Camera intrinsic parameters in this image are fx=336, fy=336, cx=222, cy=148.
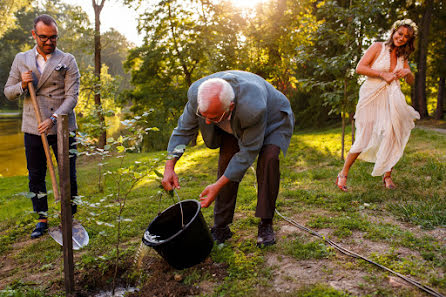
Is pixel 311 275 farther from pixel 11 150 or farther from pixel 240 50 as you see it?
pixel 11 150

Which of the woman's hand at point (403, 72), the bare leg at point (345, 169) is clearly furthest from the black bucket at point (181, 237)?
the woman's hand at point (403, 72)

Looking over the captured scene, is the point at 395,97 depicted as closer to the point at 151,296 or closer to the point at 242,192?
the point at 242,192

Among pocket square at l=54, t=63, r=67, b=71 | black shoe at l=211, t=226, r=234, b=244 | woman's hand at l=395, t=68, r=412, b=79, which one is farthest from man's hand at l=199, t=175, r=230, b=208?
woman's hand at l=395, t=68, r=412, b=79

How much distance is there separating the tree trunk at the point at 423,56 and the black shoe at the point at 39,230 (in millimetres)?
14358

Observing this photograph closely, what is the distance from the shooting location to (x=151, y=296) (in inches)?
95.6

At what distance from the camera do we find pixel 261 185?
291 cm

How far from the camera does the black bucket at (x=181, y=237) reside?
2.50 meters

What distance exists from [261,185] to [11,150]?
2326 cm

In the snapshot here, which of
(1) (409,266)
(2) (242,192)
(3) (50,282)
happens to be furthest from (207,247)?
(2) (242,192)

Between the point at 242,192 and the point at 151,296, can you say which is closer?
the point at 151,296

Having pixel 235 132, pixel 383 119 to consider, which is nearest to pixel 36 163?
pixel 235 132

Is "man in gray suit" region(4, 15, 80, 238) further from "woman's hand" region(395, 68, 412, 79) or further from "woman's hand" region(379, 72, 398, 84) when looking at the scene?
"woman's hand" region(395, 68, 412, 79)

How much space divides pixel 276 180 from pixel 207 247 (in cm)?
81

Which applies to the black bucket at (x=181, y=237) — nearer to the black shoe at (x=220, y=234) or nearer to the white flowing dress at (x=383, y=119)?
the black shoe at (x=220, y=234)
